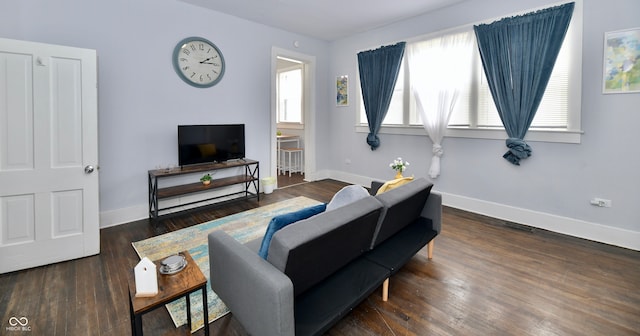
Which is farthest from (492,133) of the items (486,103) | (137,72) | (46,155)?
(46,155)

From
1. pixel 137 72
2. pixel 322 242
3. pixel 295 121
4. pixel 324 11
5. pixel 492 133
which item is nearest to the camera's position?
pixel 322 242

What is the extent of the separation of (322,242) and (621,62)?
3768 millimetres

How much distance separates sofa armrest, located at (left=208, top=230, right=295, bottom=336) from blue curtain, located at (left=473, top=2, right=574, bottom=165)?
146 inches

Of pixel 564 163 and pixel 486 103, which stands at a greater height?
pixel 486 103

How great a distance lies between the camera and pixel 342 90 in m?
6.25

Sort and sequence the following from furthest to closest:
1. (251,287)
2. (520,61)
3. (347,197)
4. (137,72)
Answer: (137,72), (520,61), (347,197), (251,287)

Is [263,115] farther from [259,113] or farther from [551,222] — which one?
[551,222]

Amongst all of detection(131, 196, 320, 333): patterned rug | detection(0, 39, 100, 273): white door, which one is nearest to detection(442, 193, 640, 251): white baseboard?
detection(131, 196, 320, 333): patterned rug

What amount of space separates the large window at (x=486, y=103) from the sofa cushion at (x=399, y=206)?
208cm

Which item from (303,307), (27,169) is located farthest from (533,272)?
(27,169)

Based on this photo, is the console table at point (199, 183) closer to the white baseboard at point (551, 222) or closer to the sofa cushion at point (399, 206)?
the sofa cushion at point (399, 206)

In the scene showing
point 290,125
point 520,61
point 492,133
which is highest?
point 520,61

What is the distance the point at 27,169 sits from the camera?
2.70 meters

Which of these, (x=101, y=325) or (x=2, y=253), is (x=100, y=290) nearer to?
(x=101, y=325)
